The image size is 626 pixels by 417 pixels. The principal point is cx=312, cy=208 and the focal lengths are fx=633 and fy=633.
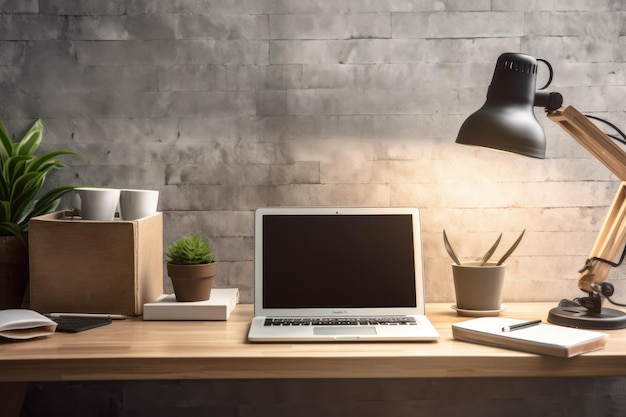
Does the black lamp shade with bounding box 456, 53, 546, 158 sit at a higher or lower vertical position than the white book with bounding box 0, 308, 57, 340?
higher

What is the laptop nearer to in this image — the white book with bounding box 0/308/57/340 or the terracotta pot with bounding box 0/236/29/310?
the white book with bounding box 0/308/57/340

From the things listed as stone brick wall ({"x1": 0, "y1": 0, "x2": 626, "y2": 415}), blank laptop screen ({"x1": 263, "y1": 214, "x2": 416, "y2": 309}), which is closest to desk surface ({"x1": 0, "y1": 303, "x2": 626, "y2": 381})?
blank laptop screen ({"x1": 263, "y1": 214, "x2": 416, "y2": 309})

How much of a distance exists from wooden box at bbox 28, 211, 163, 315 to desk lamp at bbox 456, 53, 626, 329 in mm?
911

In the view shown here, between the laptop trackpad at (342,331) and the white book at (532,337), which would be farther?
the laptop trackpad at (342,331)

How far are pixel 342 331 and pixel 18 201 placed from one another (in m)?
0.99

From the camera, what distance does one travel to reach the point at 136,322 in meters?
1.63

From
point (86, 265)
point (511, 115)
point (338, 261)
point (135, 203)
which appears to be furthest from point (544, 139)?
point (86, 265)

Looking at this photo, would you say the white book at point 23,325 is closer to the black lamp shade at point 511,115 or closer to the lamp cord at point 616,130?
the black lamp shade at point 511,115

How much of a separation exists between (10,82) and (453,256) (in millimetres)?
1399

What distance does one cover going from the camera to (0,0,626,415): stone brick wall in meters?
1.89

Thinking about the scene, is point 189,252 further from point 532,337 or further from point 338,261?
point 532,337

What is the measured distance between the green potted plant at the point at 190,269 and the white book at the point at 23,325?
32 cm

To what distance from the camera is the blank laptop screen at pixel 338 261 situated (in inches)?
65.1

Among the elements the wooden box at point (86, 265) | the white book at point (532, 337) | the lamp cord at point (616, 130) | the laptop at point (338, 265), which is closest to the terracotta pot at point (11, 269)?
the wooden box at point (86, 265)
